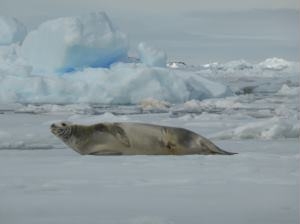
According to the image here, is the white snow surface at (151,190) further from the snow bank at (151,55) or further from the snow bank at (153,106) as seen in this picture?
the snow bank at (151,55)

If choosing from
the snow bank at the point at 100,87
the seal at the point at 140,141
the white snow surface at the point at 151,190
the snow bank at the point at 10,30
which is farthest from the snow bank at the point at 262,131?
the snow bank at the point at 10,30

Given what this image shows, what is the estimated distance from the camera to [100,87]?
1298cm

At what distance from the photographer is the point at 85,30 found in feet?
46.2

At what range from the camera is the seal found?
13.5ft

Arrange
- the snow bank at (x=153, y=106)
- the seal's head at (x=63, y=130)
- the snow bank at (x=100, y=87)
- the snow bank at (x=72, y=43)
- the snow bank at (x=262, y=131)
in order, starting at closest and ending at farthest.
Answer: the seal's head at (x=63, y=130) < the snow bank at (x=262, y=131) < the snow bank at (x=153, y=106) < the snow bank at (x=100, y=87) < the snow bank at (x=72, y=43)

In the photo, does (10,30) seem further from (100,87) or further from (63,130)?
(63,130)

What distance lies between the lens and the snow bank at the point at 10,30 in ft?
51.4

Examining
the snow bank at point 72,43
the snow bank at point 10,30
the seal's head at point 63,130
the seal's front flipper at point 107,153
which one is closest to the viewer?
the seal's front flipper at point 107,153

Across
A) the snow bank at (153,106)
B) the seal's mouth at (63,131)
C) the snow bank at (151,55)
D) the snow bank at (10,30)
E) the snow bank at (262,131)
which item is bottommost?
the snow bank at (153,106)

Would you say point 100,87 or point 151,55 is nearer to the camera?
point 100,87

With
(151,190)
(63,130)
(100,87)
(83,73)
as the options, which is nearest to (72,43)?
(83,73)

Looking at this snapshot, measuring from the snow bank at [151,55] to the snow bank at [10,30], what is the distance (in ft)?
12.1

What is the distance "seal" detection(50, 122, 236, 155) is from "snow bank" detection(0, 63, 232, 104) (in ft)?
27.8

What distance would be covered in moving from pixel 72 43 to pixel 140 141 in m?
10.1
